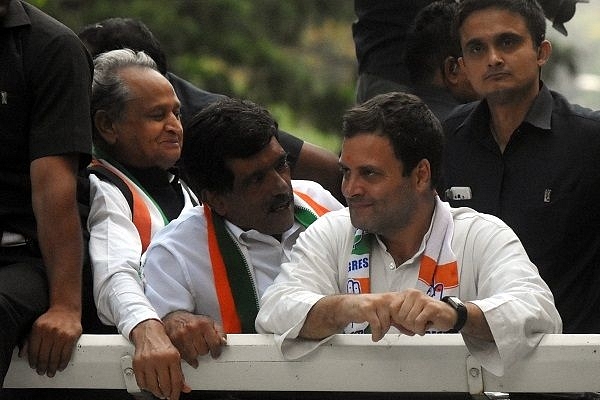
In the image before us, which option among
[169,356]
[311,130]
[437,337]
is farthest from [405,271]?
[311,130]

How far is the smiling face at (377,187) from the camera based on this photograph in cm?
395

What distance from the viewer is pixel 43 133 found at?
4.14m

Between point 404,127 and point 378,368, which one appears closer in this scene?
point 378,368

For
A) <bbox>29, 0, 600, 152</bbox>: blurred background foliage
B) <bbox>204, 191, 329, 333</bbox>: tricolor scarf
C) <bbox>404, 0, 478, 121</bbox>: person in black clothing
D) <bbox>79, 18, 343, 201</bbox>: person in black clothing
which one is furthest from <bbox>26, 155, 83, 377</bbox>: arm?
<bbox>29, 0, 600, 152</bbox>: blurred background foliage

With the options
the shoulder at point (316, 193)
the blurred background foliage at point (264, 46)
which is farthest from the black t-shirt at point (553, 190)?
the blurred background foliage at point (264, 46)

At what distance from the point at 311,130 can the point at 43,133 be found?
11.2 m

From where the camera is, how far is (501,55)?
15.1ft

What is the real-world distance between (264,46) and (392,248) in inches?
413

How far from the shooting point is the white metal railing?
3605 millimetres

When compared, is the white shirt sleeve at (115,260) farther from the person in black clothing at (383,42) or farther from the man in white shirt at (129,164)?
the person in black clothing at (383,42)

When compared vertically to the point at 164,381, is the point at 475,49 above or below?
above

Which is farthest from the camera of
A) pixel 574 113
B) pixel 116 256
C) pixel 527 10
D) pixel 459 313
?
pixel 527 10

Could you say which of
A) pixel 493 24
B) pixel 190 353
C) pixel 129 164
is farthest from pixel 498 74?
pixel 190 353

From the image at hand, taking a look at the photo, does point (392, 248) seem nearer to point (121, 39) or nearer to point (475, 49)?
point (475, 49)
